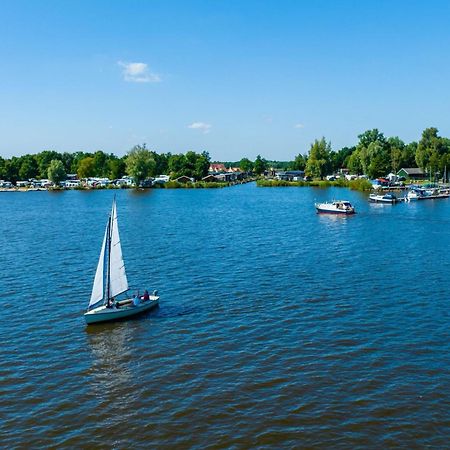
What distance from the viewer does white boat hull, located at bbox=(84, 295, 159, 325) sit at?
40.2 m

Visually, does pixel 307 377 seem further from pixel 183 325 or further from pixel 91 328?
pixel 91 328

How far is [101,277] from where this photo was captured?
136ft

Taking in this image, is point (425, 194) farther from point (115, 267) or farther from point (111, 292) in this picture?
point (111, 292)

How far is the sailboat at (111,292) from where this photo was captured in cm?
4088

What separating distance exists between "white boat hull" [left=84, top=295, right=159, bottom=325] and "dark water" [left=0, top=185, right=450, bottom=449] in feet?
2.52

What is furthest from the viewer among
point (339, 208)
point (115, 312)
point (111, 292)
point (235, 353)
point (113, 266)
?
point (339, 208)

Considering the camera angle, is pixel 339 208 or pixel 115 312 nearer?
pixel 115 312

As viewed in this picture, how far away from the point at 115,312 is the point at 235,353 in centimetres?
1198

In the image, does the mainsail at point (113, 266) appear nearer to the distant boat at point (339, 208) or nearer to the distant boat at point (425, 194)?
the distant boat at point (339, 208)

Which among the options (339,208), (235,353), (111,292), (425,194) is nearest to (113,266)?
(111,292)

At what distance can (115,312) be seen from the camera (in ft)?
135

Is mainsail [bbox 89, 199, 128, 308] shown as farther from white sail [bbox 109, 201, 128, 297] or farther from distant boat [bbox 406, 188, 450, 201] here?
distant boat [bbox 406, 188, 450, 201]

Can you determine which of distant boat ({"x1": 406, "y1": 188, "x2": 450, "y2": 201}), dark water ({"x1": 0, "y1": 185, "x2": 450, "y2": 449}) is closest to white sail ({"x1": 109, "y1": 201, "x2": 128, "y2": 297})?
dark water ({"x1": 0, "y1": 185, "x2": 450, "y2": 449})

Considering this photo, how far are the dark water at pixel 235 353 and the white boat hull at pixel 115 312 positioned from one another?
2.52 feet
